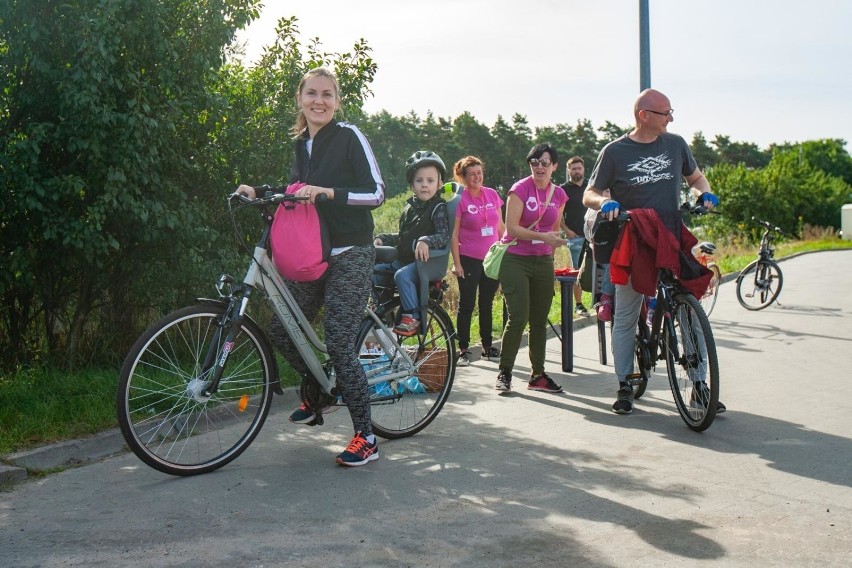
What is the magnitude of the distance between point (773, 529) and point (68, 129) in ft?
17.9

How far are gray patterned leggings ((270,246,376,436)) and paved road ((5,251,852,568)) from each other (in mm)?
425

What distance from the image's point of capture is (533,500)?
199 inches

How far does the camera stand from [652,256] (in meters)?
6.80

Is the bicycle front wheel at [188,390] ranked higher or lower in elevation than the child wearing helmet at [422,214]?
lower

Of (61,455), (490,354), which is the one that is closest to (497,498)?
(61,455)

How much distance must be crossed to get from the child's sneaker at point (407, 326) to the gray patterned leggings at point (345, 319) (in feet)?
2.03

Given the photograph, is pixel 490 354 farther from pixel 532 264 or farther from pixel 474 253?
pixel 532 264

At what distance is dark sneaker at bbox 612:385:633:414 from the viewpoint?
23.6 ft

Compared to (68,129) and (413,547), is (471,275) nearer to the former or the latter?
(68,129)

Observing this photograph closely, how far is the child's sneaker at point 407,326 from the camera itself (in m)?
6.46

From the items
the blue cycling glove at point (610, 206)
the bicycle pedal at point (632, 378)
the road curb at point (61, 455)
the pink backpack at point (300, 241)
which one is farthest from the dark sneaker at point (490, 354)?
the pink backpack at point (300, 241)

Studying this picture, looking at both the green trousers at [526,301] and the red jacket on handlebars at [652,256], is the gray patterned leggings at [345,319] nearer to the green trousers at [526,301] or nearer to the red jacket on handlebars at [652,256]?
the red jacket on handlebars at [652,256]

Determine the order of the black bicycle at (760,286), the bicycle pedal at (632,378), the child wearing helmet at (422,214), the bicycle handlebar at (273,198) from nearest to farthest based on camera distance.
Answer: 1. the bicycle handlebar at (273,198)
2. the bicycle pedal at (632,378)
3. the child wearing helmet at (422,214)
4. the black bicycle at (760,286)

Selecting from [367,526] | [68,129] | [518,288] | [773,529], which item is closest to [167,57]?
[68,129]
